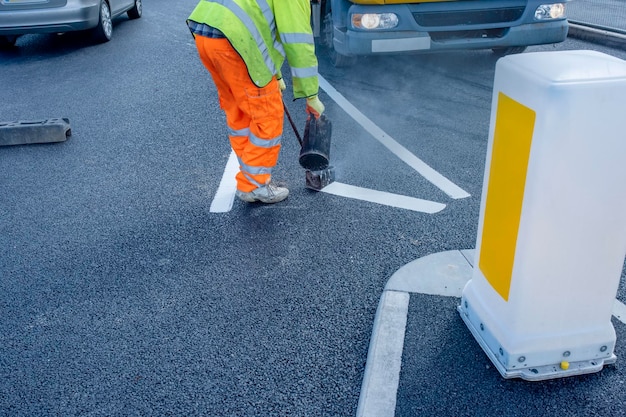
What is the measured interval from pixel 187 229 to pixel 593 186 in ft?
8.61

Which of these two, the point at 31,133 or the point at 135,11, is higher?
the point at 31,133

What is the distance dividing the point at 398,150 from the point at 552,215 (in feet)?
9.32

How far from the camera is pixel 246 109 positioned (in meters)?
3.91

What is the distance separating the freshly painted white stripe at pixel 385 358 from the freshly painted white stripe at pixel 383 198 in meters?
1.12

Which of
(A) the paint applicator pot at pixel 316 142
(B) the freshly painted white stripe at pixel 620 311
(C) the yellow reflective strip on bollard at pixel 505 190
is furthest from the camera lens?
(A) the paint applicator pot at pixel 316 142

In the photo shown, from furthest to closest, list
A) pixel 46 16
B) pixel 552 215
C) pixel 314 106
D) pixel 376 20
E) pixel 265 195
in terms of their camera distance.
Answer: pixel 46 16
pixel 376 20
pixel 265 195
pixel 314 106
pixel 552 215

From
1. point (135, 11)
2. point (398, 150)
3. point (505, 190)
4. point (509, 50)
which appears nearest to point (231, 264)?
point (505, 190)

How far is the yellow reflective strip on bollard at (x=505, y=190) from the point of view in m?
2.37

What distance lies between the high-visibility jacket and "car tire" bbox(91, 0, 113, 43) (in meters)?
6.74

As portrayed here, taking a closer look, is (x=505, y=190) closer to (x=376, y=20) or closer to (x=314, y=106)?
(x=314, y=106)

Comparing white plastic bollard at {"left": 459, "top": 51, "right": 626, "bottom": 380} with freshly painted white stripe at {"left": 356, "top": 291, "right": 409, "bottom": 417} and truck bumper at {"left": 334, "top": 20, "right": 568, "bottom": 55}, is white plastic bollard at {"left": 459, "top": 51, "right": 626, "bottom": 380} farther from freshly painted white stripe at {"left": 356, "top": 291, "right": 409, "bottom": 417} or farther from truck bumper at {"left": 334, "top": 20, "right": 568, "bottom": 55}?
truck bumper at {"left": 334, "top": 20, "right": 568, "bottom": 55}

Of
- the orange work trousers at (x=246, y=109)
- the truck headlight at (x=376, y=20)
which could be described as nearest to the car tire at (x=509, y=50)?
the truck headlight at (x=376, y=20)

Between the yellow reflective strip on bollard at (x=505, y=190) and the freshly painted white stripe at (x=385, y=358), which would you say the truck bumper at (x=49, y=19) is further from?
the yellow reflective strip on bollard at (x=505, y=190)

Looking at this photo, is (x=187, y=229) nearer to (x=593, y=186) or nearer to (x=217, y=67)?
(x=217, y=67)
